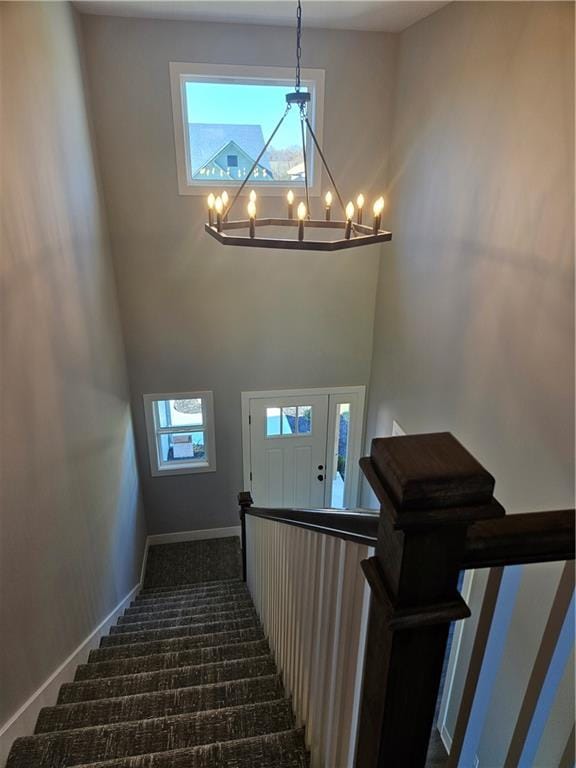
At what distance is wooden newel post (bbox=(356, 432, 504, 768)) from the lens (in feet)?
1.95

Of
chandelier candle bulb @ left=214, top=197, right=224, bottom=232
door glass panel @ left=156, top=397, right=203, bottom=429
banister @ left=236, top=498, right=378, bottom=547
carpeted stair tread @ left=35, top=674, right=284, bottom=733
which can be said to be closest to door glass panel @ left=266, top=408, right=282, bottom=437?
door glass panel @ left=156, top=397, right=203, bottom=429

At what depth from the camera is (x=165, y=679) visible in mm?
2186

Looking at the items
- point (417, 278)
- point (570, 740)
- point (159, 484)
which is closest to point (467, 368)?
point (417, 278)

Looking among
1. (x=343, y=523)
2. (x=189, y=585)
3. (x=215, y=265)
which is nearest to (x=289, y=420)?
(x=215, y=265)

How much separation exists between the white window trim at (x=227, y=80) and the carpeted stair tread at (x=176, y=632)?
3396 millimetres

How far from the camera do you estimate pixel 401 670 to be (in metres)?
0.73

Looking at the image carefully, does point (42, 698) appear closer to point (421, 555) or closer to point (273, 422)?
point (421, 555)

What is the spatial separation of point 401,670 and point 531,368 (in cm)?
214

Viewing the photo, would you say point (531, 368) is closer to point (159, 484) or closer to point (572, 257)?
point (572, 257)

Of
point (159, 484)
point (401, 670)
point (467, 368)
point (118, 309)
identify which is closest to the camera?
point (401, 670)

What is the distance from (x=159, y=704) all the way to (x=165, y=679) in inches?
9.7

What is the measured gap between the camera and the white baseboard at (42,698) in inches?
69.5

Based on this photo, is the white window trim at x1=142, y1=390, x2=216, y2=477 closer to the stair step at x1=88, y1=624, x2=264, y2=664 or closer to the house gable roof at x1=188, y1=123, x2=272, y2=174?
the house gable roof at x1=188, y1=123, x2=272, y2=174

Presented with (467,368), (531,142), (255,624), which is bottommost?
(255,624)
